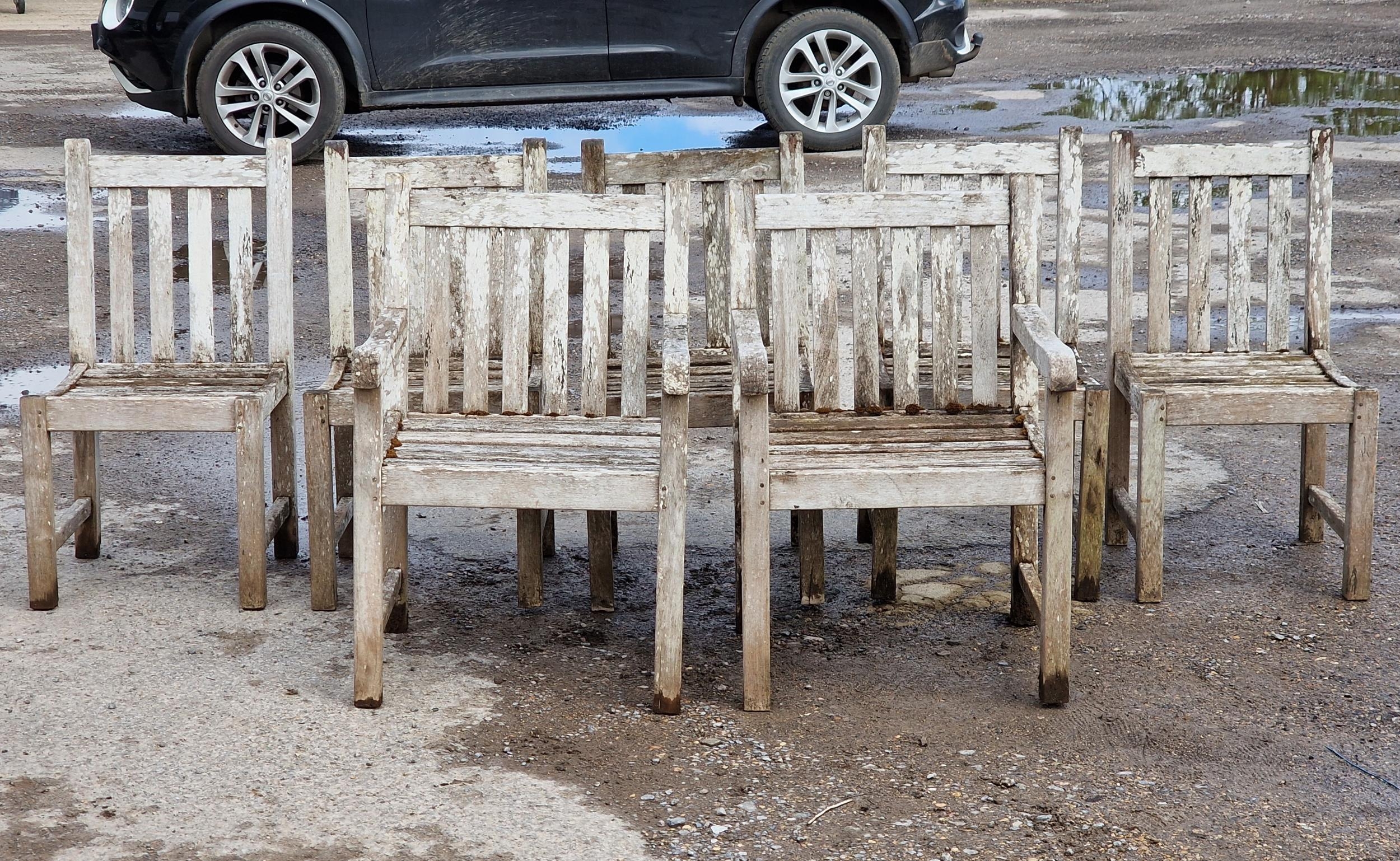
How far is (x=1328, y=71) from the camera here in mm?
13656

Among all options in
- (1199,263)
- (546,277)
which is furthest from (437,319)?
(1199,263)

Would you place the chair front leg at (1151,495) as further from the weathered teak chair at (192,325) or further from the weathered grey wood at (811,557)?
the weathered teak chair at (192,325)

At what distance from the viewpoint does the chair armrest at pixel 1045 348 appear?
10.8 feet

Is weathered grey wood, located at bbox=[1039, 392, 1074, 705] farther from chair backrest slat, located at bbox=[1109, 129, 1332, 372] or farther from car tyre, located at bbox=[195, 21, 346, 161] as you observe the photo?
car tyre, located at bbox=[195, 21, 346, 161]

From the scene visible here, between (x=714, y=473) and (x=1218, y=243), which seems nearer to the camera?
(x=714, y=473)

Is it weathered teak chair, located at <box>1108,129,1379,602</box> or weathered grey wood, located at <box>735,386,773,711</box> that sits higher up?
weathered teak chair, located at <box>1108,129,1379,602</box>

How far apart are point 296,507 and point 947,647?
198 cm

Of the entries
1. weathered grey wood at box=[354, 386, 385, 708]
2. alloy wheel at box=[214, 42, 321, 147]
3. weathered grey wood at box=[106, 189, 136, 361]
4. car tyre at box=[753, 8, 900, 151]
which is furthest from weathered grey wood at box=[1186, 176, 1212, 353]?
alloy wheel at box=[214, 42, 321, 147]

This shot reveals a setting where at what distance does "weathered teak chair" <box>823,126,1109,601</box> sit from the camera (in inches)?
161

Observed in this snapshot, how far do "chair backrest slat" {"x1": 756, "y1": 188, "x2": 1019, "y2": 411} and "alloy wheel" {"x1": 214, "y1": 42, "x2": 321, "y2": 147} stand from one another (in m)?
6.57

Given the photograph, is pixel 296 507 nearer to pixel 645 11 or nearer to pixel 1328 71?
pixel 645 11

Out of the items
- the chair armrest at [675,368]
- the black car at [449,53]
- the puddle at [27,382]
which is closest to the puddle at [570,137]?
the black car at [449,53]

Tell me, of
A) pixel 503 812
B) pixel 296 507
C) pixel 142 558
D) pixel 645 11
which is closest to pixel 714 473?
pixel 296 507

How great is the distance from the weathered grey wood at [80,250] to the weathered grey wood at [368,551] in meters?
1.26
